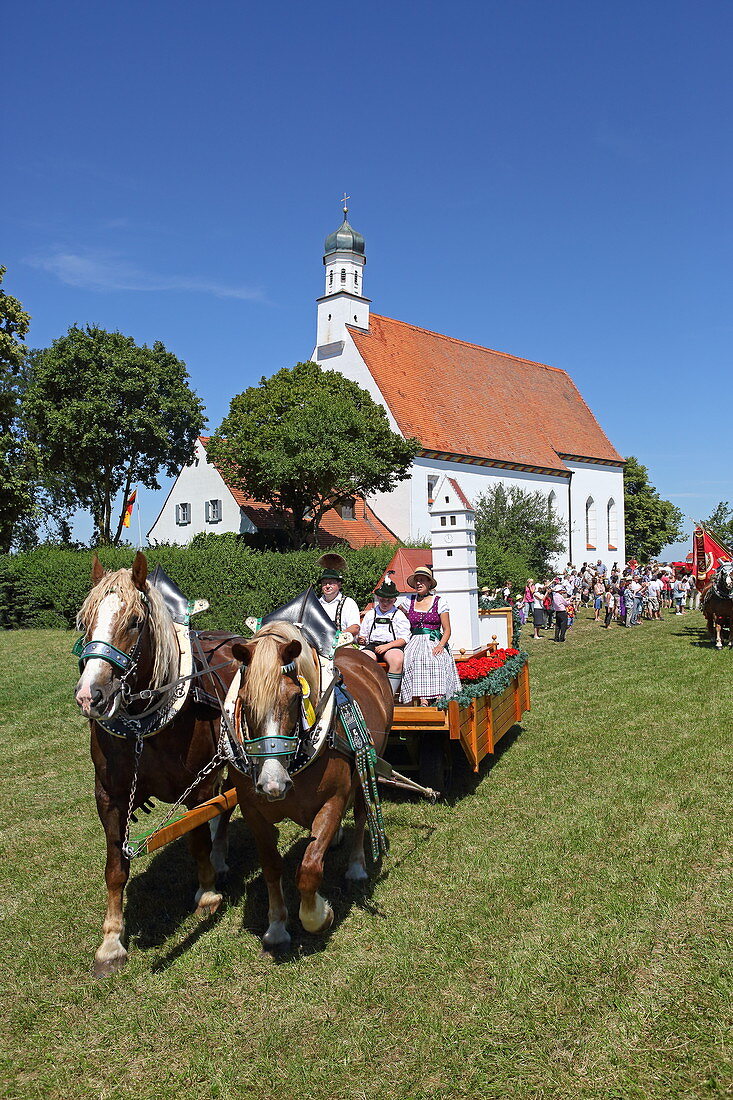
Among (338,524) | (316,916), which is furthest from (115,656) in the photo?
(338,524)

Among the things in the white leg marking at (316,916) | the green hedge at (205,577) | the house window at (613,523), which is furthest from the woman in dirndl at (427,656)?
the house window at (613,523)

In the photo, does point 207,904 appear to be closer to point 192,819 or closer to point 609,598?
point 192,819

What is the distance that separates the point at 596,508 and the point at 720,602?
31414mm

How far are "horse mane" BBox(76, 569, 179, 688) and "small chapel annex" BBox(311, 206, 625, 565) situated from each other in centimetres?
2771

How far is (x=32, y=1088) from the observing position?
3451 millimetres

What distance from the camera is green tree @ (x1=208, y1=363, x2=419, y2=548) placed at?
26484mm

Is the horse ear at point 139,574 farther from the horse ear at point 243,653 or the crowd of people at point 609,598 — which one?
the crowd of people at point 609,598

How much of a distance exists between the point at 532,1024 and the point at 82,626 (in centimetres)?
297

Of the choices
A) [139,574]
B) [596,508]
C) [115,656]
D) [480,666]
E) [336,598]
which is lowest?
[480,666]

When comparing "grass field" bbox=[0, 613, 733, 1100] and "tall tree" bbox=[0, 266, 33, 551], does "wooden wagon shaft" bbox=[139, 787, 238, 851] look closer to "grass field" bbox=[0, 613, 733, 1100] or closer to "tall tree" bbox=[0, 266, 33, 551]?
"grass field" bbox=[0, 613, 733, 1100]

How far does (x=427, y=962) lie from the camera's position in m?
4.36

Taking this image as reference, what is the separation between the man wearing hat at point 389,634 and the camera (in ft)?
25.8

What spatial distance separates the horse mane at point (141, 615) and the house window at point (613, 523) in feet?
155

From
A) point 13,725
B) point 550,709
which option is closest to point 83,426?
point 13,725
